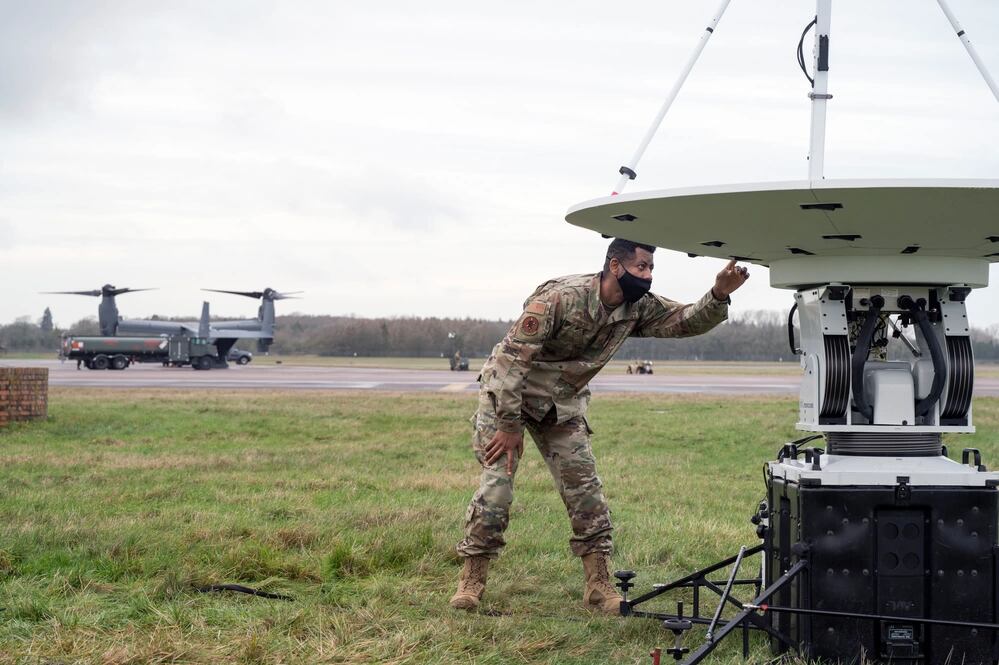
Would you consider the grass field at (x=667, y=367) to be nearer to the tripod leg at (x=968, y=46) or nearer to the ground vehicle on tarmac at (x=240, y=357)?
the ground vehicle on tarmac at (x=240, y=357)

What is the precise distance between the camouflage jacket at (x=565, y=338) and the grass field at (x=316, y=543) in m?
0.99

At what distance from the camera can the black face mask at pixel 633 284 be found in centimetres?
485

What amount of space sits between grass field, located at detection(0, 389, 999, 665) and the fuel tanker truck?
37941 millimetres

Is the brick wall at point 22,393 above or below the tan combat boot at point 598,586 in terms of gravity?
above

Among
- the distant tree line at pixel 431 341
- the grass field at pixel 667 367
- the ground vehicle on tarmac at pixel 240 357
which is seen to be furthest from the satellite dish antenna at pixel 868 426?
the distant tree line at pixel 431 341

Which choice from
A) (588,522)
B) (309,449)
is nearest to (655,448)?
(309,449)

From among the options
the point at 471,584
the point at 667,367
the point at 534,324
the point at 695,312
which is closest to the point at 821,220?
the point at 695,312

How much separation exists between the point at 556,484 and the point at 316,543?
178cm

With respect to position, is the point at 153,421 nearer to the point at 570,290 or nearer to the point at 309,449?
the point at 309,449

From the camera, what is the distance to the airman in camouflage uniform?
486cm

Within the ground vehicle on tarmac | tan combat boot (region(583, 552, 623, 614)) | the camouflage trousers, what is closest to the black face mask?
the camouflage trousers

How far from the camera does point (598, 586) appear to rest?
519 cm

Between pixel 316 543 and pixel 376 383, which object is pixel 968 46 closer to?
pixel 316 543

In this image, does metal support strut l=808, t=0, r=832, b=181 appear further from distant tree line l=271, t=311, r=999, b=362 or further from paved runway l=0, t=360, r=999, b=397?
distant tree line l=271, t=311, r=999, b=362
